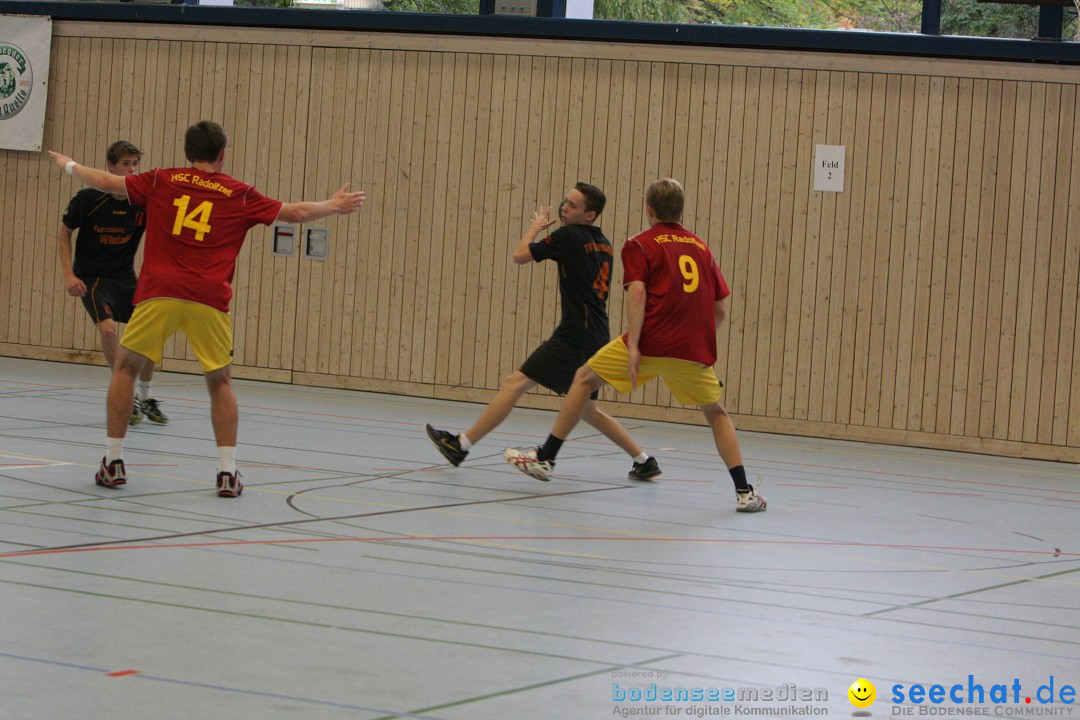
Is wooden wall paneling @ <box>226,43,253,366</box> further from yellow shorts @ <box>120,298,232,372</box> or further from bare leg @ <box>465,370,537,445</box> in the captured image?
yellow shorts @ <box>120,298,232,372</box>

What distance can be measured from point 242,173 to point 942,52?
A: 675 cm

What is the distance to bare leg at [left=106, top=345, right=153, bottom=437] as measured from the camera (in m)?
6.73

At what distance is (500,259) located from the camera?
12.7 m

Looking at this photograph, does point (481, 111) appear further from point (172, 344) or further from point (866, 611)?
point (866, 611)

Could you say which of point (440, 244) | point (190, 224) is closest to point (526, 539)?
point (190, 224)

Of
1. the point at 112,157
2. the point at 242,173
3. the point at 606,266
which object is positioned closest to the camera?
the point at 606,266

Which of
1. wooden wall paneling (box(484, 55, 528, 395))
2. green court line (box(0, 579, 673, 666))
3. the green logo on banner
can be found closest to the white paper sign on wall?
wooden wall paneling (box(484, 55, 528, 395))

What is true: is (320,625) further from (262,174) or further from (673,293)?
(262,174)

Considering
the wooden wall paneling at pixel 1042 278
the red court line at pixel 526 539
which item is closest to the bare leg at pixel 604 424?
the red court line at pixel 526 539

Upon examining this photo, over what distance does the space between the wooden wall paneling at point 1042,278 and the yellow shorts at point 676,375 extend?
5116mm

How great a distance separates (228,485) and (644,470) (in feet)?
8.82

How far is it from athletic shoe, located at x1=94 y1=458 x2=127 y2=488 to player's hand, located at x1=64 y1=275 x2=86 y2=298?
2.43m

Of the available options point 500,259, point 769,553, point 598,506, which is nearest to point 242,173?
point 500,259

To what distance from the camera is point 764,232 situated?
1203 cm
